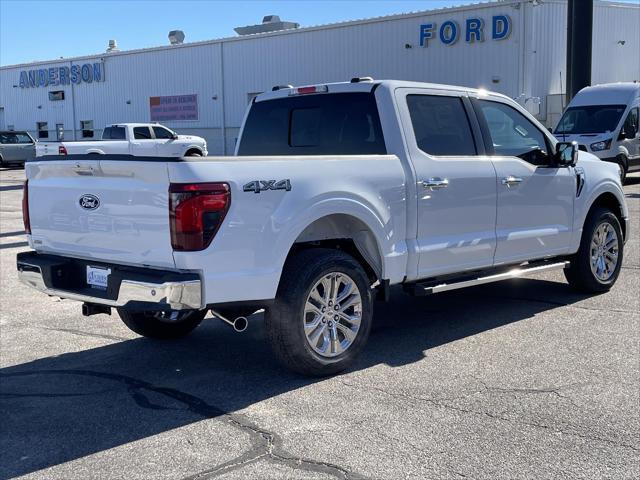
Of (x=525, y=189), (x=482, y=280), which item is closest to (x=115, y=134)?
(x=525, y=189)

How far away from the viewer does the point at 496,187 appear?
21.3ft

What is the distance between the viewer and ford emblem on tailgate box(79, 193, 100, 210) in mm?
4973

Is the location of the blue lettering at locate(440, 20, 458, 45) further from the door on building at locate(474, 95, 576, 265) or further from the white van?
the door on building at locate(474, 95, 576, 265)

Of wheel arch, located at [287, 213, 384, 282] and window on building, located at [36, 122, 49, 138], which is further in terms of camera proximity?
window on building, located at [36, 122, 49, 138]

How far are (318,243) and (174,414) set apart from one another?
5.34 ft

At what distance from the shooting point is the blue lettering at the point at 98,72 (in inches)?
1721

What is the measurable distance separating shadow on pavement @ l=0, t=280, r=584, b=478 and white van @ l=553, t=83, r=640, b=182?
42.3ft

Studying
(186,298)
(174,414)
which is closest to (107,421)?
→ (174,414)

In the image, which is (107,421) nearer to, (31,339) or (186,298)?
(186,298)

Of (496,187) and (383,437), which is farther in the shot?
(496,187)

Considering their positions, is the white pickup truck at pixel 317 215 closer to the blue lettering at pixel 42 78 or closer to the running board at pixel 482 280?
the running board at pixel 482 280

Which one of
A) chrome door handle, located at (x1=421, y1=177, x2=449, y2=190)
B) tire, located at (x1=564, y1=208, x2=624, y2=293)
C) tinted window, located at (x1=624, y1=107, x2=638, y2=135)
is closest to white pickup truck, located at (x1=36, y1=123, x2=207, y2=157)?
tinted window, located at (x1=624, y1=107, x2=638, y2=135)

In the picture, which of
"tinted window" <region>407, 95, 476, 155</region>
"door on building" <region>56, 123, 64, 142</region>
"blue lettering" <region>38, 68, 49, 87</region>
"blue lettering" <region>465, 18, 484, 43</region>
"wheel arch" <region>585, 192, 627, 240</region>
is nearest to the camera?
"tinted window" <region>407, 95, 476, 155</region>

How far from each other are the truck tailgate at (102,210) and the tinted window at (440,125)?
231 centimetres
